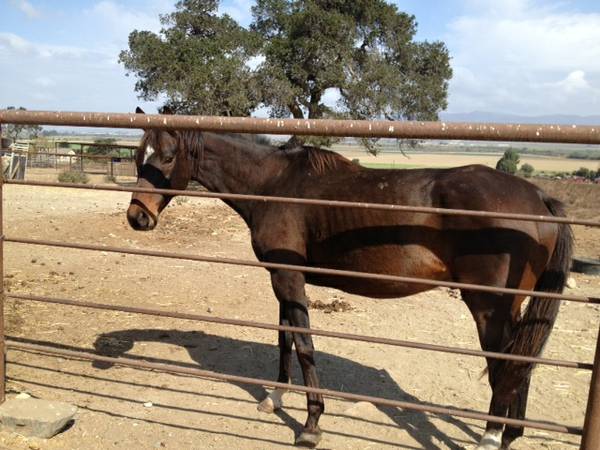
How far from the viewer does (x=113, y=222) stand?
32.6ft

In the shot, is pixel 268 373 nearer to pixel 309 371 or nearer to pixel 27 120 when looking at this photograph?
pixel 309 371

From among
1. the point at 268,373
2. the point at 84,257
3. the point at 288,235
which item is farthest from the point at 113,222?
the point at 288,235

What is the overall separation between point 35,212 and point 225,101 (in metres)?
10.8

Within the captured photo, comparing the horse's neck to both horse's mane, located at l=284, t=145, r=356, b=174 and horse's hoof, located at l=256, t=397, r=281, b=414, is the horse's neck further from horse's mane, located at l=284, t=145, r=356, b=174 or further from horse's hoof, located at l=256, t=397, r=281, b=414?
horse's hoof, located at l=256, t=397, r=281, b=414

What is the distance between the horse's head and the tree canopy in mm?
16983

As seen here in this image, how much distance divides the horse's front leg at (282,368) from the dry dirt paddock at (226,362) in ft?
0.29

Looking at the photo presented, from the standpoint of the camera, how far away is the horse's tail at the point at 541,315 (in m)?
2.98

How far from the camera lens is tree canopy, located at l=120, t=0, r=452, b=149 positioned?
2030cm

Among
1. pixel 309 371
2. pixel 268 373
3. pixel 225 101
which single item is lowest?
pixel 268 373

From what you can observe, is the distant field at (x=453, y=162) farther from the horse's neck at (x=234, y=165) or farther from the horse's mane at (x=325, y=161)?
the horse's mane at (x=325, y=161)

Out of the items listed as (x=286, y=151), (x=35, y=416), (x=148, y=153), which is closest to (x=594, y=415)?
(x=286, y=151)

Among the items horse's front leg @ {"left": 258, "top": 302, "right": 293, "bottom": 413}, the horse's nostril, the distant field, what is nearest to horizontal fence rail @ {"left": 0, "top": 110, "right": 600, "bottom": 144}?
the horse's nostril

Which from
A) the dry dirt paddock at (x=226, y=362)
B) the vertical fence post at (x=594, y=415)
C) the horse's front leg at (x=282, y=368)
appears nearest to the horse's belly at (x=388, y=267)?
the horse's front leg at (x=282, y=368)

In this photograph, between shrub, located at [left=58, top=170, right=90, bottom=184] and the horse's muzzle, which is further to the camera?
shrub, located at [left=58, top=170, right=90, bottom=184]
